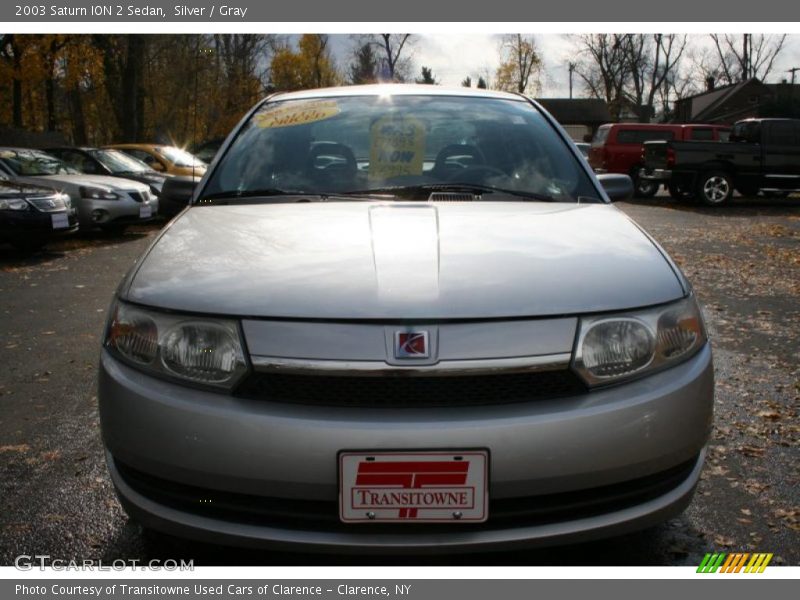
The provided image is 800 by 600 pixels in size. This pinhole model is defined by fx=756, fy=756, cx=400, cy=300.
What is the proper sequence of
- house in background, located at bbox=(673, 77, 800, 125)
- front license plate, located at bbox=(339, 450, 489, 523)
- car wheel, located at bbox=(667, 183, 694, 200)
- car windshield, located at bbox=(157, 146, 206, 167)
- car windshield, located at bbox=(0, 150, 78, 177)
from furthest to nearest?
1. house in background, located at bbox=(673, 77, 800, 125)
2. car wheel, located at bbox=(667, 183, 694, 200)
3. car windshield, located at bbox=(157, 146, 206, 167)
4. car windshield, located at bbox=(0, 150, 78, 177)
5. front license plate, located at bbox=(339, 450, 489, 523)

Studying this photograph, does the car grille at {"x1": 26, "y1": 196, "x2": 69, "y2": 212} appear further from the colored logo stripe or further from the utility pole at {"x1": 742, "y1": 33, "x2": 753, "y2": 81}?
the utility pole at {"x1": 742, "y1": 33, "x2": 753, "y2": 81}

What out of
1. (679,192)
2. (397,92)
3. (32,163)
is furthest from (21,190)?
(679,192)

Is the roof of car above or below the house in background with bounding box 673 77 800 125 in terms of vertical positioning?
below

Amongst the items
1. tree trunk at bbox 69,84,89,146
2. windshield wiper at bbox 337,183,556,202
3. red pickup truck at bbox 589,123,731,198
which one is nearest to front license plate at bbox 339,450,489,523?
windshield wiper at bbox 337,183,556,202

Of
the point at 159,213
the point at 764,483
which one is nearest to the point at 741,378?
the point at 764,483

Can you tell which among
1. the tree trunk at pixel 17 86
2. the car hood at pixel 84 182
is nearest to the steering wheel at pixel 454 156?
the car hood at pixel 84 182

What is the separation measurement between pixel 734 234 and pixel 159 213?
996cm

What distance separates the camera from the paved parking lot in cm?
246

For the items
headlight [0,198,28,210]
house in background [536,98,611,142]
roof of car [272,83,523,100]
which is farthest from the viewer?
house in background [536,98,611,142]

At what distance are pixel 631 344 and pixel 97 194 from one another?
11.0 meters

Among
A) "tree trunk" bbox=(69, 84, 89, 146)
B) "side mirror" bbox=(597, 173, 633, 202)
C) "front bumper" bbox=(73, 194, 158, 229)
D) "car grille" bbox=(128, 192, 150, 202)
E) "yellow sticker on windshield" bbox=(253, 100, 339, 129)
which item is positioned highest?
"tree trunk" bbox=(69, 84, 89, 146)

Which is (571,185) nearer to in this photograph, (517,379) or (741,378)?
(517,379)

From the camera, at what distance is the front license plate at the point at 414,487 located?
1791 mm

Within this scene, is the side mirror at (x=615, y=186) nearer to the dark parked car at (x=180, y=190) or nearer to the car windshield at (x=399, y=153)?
the car windshield at (x=399, y=153)
